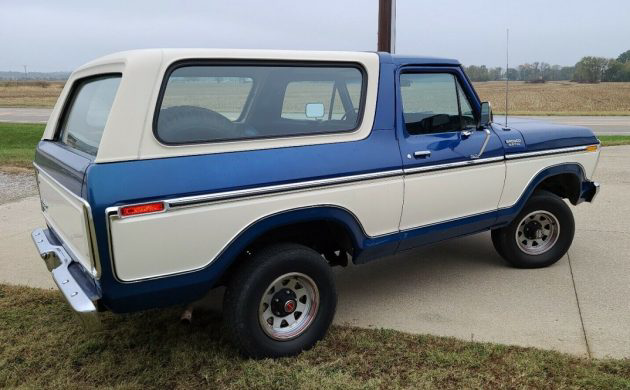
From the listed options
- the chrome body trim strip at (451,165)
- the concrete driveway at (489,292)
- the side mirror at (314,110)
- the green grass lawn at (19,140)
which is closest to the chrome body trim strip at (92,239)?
the side mirror at (314,110)

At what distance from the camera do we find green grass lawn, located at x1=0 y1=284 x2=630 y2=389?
9.74 ft

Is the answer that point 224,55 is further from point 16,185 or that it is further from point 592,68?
point 592,68

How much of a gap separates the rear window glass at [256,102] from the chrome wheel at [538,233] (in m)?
2.12

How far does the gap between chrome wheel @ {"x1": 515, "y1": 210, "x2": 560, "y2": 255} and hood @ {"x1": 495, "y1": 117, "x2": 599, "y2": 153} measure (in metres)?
0.60

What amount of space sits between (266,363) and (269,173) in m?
1.12

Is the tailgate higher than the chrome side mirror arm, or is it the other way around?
the chrome side mirror arm

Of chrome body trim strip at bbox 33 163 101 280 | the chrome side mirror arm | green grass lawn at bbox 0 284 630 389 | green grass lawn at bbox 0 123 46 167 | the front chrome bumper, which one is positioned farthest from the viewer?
green grass lawn at bbox 0 123 46 167

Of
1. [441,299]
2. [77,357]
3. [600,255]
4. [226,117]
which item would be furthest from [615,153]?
[77,357]

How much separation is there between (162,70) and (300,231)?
1297 mm

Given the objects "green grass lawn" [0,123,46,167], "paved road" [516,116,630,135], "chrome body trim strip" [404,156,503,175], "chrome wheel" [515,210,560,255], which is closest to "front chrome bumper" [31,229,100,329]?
"chrome body trim strip" [404,156,503,175]

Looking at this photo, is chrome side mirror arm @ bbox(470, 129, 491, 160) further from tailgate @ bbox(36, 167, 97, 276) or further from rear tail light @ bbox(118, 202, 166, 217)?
tailgate @ bbox(36, 167, 97, 276)

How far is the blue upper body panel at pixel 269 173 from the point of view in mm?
2574

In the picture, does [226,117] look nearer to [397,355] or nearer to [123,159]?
[123,159]

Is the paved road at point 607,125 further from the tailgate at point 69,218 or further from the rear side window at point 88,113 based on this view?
the tailgate at point 69,218
